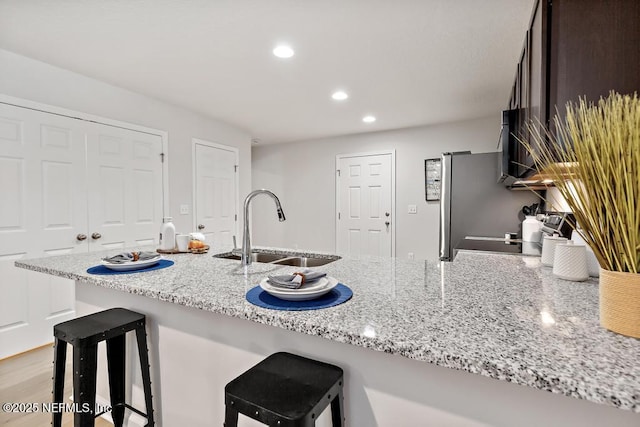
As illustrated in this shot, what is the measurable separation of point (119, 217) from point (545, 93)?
11.4 ft

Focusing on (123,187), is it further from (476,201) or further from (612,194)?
(612,194)

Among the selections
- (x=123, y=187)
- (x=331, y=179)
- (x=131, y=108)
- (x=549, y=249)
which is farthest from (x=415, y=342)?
(x=331, y=179)

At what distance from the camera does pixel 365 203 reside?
500 cm

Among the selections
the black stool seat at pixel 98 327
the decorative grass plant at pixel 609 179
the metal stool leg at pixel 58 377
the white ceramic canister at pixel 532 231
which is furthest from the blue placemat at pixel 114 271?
the white ceramic canister at pixel 532 231

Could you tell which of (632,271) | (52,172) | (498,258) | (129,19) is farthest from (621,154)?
(52,172)

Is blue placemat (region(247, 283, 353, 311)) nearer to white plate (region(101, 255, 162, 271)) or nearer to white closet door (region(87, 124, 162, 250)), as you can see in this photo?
white plate (region(101, 255, 162, 271))

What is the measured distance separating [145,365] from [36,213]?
200 centimetres

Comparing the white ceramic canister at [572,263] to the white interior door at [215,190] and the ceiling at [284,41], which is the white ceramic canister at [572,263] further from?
the white interior door at [215,190]

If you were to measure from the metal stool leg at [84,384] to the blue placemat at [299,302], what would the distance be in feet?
2.47

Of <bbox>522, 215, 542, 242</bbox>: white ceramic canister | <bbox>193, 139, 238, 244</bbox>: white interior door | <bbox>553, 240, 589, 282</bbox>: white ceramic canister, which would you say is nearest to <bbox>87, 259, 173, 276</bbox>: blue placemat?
<bbox>553, 240, 589, 282</bbox>: white ceramic canister

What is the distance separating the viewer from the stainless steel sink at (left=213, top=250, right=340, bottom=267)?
1.98 meters

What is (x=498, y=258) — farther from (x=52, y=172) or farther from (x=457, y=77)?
(x=52, y=172)

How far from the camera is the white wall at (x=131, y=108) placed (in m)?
2.47

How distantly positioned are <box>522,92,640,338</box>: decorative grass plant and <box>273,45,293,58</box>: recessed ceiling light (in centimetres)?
208
